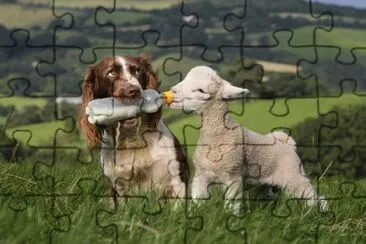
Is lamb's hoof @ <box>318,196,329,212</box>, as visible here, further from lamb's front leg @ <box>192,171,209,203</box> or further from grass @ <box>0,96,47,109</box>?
grass @ <box>0,96,47,109</box>

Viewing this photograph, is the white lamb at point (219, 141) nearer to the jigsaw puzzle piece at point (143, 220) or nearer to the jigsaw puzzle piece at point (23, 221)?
the jigsaw puzzle piece at point (143, 220)

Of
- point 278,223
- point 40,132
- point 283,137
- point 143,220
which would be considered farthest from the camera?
point 40,132

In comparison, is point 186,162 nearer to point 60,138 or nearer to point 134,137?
point 134,137

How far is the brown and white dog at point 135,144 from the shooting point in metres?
7.74

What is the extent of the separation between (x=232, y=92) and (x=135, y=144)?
815 millimetres

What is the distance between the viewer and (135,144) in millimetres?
7805

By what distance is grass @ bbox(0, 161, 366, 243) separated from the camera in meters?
6.55

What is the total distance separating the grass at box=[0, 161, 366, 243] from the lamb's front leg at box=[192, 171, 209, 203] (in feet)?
0.23

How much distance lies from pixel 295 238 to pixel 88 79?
6.16 feet

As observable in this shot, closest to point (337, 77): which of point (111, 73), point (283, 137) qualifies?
point (283, 137)

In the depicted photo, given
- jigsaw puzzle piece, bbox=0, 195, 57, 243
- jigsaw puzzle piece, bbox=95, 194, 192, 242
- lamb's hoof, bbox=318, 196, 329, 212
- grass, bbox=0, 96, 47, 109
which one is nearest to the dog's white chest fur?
jigsaw puzzle piece, bbox=95, 194, 192, 242

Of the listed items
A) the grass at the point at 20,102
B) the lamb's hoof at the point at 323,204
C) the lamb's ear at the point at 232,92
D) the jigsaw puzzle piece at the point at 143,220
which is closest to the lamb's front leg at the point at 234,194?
the jigsaw puzzle piece at the point at 143,220

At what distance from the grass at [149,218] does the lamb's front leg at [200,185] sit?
0.07m

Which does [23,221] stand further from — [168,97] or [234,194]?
[234,194]
